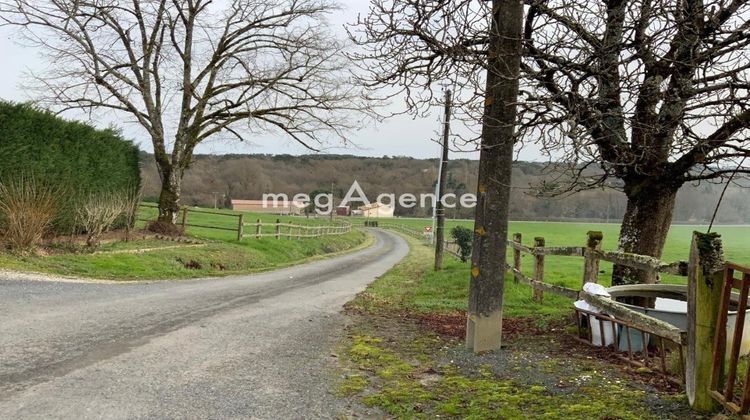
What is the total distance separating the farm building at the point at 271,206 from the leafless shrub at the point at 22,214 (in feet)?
366

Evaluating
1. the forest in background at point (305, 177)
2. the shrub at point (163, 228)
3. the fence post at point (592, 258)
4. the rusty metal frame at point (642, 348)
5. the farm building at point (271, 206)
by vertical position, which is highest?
the forest in background at point (305, 177)

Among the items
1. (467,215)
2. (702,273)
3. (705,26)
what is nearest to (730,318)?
(702,273)

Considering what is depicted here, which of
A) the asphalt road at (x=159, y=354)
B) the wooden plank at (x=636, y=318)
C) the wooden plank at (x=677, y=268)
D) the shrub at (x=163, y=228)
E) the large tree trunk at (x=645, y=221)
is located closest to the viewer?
the asphalt road at (x=159, y=354)

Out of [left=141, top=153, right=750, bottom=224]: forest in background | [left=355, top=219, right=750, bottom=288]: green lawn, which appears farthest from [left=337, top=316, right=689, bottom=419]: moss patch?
[left=141, top=153, right=750, bottom=224]: forest in background

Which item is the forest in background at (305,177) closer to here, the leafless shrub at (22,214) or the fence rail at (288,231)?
the fence rail at (288,231)

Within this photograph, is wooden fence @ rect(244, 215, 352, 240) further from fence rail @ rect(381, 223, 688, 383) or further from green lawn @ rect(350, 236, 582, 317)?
fence rail @ rect(381, 223, 688, 383)

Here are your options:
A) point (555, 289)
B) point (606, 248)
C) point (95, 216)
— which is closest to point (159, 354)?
point (555, 289)

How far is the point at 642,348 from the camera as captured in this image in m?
5.49

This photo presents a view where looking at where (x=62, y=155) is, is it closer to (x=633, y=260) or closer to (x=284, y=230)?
(x=633, y=260)

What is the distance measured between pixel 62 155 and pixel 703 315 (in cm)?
1662

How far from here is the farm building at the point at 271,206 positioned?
419 feet

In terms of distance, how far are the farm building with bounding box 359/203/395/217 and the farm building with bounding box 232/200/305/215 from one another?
22463 millimetres

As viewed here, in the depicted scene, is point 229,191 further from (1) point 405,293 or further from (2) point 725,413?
(2) point 725,413

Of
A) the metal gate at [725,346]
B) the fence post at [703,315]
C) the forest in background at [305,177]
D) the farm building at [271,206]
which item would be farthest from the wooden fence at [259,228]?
the farm building at [271,206]
